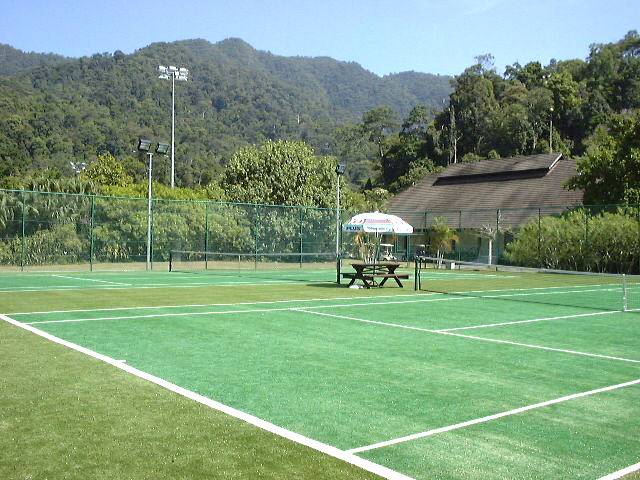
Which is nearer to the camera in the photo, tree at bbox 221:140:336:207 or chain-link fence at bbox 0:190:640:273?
chain-link fence at bbox 0:190:640:273

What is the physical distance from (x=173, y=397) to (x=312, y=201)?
37.0m

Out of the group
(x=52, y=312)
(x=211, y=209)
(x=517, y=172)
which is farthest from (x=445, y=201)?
(x=52, y=312)

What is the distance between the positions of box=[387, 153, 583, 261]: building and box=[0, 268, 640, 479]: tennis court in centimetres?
2292

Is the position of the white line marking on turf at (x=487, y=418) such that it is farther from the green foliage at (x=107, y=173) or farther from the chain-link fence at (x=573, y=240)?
the green foliage at (x=107, y=173)

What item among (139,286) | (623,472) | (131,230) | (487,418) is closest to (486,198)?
(131,230)

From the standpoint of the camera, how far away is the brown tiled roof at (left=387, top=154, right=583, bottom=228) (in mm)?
45469

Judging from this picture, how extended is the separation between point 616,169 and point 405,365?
2923 centimetres

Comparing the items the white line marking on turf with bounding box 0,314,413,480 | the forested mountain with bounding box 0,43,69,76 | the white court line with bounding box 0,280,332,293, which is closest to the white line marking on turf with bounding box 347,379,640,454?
the white line marking on turf with bounding box 0,314,413,480

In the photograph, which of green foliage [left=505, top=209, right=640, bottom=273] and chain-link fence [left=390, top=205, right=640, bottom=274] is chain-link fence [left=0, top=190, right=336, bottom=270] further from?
green foliage [left=505, top=209, right=640, bottom=273]

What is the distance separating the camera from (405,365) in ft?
26.0

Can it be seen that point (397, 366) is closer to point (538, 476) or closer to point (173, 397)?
point (173, 397)

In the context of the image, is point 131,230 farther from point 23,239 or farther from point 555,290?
point 555,290

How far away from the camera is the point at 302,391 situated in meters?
6.54

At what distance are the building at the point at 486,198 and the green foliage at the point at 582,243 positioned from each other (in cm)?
253
